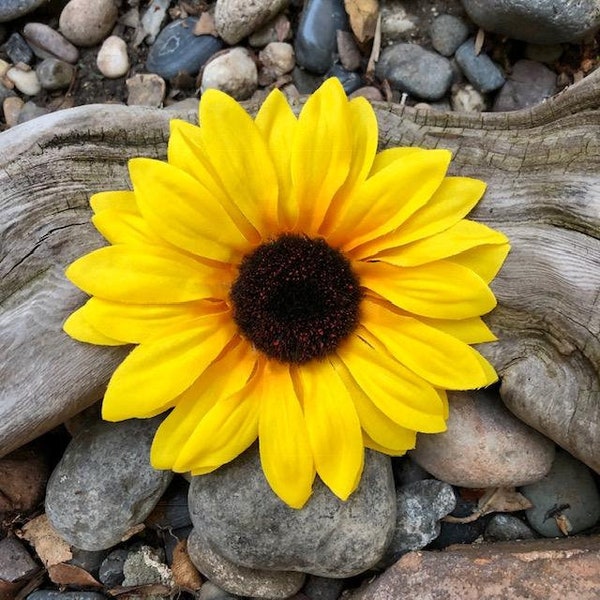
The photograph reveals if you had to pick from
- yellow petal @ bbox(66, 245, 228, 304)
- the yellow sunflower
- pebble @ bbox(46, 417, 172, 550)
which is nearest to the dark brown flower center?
the yellow sunflower

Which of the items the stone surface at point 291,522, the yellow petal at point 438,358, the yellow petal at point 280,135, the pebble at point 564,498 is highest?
the yellow petal at point 280,135

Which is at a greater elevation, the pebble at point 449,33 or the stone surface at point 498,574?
the pebble at point 449,33

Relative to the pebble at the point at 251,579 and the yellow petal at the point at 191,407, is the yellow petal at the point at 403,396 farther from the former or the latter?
the pebble at the point at 251,579

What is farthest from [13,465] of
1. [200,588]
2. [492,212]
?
[492,212]

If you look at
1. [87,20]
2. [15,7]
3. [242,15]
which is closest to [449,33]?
[242,15]

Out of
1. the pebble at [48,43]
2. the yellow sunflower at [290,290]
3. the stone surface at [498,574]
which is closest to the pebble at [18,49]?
the pebble at [48,43]
